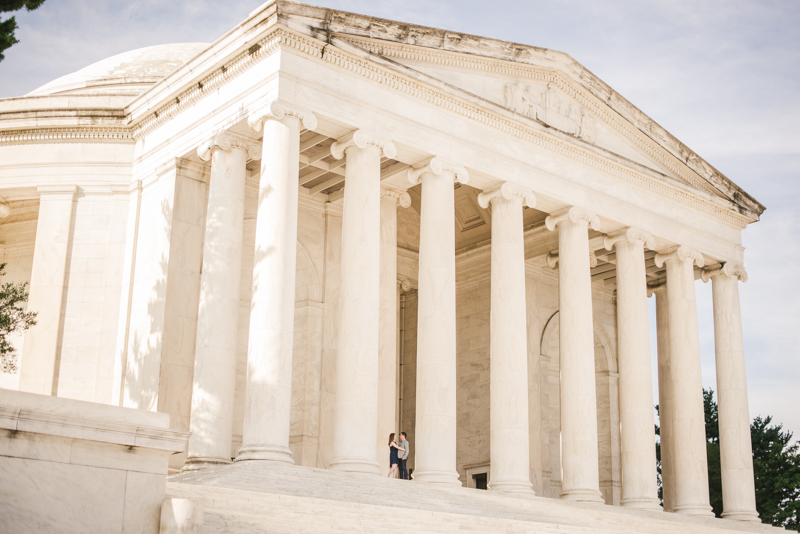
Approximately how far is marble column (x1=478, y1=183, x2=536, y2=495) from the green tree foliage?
1621 inches

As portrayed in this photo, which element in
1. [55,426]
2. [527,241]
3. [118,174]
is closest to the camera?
[55,426]

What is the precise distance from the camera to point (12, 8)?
21.7m

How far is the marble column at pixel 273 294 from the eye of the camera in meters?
32.7

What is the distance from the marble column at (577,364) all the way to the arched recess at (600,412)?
1243cm

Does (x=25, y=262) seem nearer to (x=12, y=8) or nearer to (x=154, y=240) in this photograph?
(x=154, y=240)

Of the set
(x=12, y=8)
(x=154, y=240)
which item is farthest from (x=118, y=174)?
(x=12, y=8)

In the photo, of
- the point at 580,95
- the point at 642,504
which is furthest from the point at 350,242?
the point at 642,504

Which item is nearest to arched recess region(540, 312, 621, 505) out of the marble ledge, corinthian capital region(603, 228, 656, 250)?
corinthian capital region(603, 228, 656, 250)

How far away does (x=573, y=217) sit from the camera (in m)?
46.1

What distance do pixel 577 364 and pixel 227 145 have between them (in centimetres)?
1993

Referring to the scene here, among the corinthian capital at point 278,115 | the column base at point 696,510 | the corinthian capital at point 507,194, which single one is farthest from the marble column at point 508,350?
the corinthian capital at point 278,115

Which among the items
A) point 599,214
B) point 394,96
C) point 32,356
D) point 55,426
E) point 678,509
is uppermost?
point 394,96

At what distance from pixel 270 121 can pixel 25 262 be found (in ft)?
71.8

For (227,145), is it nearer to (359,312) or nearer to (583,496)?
(359,312)
